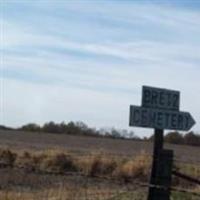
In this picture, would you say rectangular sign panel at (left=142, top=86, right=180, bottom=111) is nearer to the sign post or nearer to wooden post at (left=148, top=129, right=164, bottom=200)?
the sign post

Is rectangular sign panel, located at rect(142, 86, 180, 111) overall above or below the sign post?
above

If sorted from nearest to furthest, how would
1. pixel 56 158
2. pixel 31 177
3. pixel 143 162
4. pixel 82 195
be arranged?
pixel 82 195
pixel 31 177
pixel 143 162
pixel 56 158

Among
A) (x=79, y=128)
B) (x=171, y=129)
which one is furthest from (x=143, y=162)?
(x=79, y=128)

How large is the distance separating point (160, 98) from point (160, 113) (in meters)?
0.25

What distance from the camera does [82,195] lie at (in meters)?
19.5

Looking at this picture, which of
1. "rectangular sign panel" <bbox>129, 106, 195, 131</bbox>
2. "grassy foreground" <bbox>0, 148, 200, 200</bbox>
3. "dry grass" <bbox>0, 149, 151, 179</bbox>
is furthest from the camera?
"dry grass" <bbox>0, 149, 151, 179</bbox>

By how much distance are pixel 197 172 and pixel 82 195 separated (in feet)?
52.7

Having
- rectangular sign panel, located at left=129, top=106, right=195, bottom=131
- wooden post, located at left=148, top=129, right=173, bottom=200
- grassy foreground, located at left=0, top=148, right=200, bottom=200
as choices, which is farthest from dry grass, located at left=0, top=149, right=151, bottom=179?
wooden post, located at left=148, top=129, right=173, bottom=200

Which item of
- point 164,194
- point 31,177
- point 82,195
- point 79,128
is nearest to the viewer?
point 164,194

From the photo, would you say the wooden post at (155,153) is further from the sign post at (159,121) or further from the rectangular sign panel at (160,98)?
the rectangular sign panel at (160,98)

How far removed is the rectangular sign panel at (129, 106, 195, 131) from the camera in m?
14.7

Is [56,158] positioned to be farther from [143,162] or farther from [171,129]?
[171,129]

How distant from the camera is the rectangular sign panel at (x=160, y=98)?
582 inches

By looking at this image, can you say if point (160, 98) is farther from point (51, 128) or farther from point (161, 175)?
point (51, 128)
